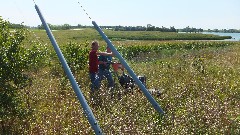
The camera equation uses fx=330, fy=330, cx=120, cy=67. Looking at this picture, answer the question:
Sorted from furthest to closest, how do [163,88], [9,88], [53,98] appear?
[163,88], [53,98], [9,88]

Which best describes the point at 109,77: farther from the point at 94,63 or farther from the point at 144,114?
the point at 144,114

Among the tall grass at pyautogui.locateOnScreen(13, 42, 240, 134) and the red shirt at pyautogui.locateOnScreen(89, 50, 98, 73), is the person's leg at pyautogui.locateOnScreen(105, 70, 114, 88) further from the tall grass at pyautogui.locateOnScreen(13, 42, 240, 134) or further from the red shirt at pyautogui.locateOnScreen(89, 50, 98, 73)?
the tall grass at pyautogui.locateOnScreen(13, 42, 240, 134)

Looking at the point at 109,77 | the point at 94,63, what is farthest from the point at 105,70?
the point at 94,63

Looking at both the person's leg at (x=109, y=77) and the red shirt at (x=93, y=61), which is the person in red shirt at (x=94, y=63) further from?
the person's leg at (x=109, y=77)

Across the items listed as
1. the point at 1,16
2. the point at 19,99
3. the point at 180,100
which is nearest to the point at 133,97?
the point at 180,100

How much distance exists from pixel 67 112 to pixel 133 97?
1.62 metres

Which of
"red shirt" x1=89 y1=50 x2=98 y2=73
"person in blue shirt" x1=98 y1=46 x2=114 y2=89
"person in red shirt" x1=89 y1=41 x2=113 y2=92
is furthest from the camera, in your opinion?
"person in blue shirt" x1=98 y1=46 x2=114 y2=89

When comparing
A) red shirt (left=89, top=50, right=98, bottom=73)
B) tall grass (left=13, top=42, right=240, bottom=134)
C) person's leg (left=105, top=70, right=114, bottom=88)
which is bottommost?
tall grass (left=13, top=42, right=240, bottom=134)

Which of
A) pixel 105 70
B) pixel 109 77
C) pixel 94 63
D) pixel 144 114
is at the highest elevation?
pixel 94 63

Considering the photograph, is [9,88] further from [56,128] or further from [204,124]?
[204,124]

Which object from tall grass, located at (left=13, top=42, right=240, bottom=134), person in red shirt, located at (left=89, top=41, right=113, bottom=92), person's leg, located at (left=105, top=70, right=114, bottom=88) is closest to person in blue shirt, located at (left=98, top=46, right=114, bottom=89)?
person's leg, located at (left=105, top=70, right=114, bottom=88)

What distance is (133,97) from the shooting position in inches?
305

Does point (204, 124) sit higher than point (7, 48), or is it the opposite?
point (7, 48)

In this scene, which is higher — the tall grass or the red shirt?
the red shirt
